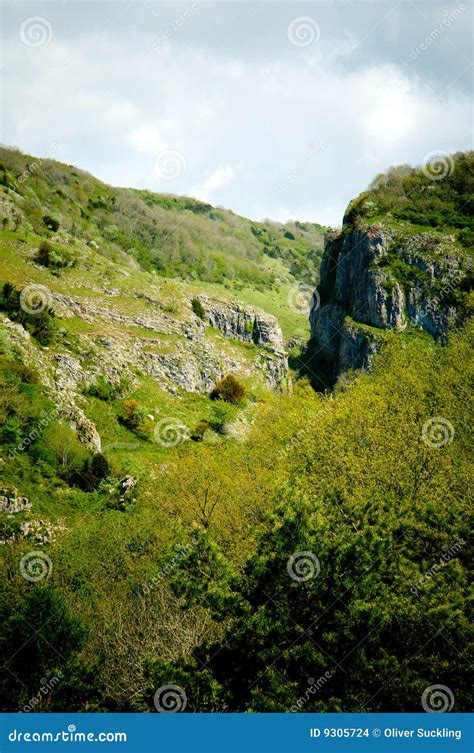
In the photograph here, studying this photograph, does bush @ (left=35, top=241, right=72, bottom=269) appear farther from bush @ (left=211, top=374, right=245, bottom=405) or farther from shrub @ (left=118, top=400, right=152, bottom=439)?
bush @ (left=211, top=374, right=245, bottom=405)

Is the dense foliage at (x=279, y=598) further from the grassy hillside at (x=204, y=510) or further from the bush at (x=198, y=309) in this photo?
the bush at (x=198, y=309)

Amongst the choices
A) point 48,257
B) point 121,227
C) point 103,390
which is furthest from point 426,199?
point 103,390

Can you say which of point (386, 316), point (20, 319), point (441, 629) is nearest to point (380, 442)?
point (441, 629)

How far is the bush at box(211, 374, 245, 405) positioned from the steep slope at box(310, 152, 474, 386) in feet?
94.1

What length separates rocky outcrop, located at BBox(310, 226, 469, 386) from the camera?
6731cm

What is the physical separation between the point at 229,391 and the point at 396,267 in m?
38.6

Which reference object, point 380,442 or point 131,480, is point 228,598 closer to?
point 380,442

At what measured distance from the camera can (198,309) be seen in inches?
2124

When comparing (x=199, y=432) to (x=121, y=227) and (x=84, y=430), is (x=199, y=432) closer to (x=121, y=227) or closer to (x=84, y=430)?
(x=84, y=430)

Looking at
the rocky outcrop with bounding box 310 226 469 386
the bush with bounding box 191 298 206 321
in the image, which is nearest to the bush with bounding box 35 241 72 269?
the bush with bounding box 191 298 206 321

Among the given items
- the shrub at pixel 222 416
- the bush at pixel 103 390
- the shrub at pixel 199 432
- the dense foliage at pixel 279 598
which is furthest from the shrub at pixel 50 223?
the dense foliage at pixel 279 598

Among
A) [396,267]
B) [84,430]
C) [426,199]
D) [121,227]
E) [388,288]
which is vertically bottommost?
[84,430]

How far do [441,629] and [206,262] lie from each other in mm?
105382
